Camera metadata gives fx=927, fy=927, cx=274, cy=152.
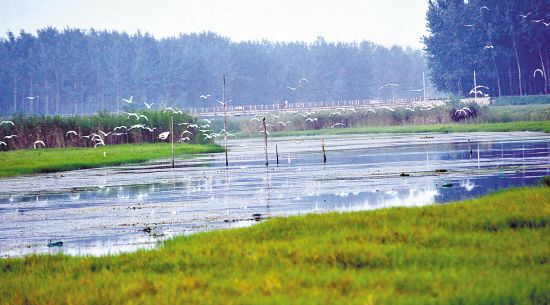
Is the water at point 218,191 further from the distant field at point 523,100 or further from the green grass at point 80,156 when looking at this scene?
the distant field at point 523,100

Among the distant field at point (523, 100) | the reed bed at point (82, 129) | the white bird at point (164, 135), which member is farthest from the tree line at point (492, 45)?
the white bird at point (164, 135)

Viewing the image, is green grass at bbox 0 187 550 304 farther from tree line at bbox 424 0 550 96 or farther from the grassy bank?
tree line at bbox 424 0 550 96

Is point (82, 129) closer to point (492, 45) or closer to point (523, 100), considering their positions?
point (523, 100)

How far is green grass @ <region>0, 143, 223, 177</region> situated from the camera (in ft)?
191

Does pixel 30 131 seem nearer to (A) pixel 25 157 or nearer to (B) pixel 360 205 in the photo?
(A) pixel 25 157

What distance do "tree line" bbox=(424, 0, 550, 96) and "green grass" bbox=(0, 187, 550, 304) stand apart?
343ft

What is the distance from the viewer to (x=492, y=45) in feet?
433

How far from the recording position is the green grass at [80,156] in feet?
191

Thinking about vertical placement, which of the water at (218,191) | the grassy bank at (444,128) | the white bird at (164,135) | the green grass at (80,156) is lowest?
the water at (218,191)

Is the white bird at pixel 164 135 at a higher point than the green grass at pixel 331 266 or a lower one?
higher

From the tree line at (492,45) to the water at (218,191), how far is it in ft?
214

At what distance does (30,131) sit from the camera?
7350 centimetres

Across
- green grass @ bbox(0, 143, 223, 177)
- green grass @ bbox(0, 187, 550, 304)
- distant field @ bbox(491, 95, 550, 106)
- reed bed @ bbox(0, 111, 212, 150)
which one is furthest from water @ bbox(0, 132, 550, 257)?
distant field @ bbox(491, 95, 550, 106)

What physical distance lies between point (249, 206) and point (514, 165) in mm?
18631
